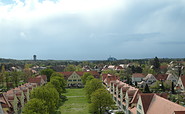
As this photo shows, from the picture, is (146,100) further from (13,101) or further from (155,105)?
(13,101)

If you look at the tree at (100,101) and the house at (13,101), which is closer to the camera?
the house at (13,101)

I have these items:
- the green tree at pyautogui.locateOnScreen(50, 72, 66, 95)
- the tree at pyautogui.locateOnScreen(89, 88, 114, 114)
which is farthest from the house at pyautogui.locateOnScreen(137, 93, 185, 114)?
the green tree at pyautogui.locateOnScreen(50, 72, 66, 95)

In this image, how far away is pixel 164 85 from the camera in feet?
269

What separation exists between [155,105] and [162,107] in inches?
98.9

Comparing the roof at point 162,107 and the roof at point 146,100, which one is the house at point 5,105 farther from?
the roof at point 162,107

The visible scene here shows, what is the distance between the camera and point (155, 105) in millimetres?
32719

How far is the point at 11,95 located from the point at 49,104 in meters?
10.1

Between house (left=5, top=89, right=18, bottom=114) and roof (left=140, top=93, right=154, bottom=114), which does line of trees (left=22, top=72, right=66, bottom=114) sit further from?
roof (left=140, top=93, right=154, bottom=114)

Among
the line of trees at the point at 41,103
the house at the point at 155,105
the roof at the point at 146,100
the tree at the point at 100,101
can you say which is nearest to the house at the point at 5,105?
the line of trees at the point at 41,103

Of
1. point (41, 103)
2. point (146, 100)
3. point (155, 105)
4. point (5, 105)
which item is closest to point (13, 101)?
point (5, 105)

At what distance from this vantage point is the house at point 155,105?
1109 inches

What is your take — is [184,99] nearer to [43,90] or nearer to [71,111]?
[71,111]

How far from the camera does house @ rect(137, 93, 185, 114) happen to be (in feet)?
92.4

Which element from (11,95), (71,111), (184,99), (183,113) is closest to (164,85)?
A: (184,99)
